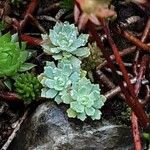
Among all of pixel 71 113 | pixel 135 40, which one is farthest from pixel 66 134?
pixel 135 40

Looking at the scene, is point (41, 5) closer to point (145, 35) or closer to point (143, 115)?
point (145, 35)

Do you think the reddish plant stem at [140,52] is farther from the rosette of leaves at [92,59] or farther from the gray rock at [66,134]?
the gray rock at [66,134]

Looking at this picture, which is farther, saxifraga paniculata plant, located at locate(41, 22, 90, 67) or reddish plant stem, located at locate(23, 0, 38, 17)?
reddish plant stem, located at locate(23, 0, 38, 17)

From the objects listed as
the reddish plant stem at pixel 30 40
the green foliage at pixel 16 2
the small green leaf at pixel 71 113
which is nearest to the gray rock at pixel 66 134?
the small green leaf at pixel 71 113

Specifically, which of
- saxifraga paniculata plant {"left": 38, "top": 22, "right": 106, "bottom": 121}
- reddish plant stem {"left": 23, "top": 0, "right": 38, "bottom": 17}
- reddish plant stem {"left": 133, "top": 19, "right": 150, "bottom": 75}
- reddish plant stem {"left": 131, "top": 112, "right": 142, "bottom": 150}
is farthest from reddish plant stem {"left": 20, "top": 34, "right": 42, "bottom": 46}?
reddish plant stem {"left": 131, "top": 112, "right": 142, "bottom": 150}

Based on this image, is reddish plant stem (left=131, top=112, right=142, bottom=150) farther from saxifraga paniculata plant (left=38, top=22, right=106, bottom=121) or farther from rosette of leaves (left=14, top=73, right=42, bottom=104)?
rosette of leaves (left=14, top=73, right=42, bottom=104)

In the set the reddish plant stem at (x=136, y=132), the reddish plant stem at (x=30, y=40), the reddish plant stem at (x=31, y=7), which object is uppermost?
the reddish plant stem at (x=31, y=7)
